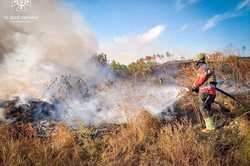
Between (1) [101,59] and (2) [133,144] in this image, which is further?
(1) [101,59]

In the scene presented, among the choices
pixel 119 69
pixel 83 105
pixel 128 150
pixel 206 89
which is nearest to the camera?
pixel 128 150

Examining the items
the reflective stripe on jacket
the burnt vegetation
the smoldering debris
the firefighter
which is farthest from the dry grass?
the smoldering debris

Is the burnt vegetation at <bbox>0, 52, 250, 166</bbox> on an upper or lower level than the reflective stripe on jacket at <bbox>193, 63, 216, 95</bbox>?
lower

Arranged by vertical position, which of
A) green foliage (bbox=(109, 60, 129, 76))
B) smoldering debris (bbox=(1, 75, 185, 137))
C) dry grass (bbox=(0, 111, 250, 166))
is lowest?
dry grass (bbox=(0, 111, 250, 166))

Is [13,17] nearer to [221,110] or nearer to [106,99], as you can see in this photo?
[106,99]

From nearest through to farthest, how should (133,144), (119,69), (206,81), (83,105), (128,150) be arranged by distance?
(128,150)
(133,144)
(206,81)
(83,105)
(119,69)

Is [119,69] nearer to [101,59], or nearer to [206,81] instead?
[101,59]

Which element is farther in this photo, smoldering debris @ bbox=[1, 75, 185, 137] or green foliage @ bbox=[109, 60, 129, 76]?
green foliage @ bbox=[109, 60, 129, 76]

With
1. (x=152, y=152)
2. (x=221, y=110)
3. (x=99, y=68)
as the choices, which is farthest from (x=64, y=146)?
(x=99, y=68)

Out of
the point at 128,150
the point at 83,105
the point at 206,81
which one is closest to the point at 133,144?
the point at 128,150

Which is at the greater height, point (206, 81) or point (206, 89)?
point (206, 81)

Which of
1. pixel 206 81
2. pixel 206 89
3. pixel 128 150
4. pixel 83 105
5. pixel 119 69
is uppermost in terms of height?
pixel 119 69

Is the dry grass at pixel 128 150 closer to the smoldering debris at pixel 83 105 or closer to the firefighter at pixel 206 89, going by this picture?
the firefighter at pixel 206 89

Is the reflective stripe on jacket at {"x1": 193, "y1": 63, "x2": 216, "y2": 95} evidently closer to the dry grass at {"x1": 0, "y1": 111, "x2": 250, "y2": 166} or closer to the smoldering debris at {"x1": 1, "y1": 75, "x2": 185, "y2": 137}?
the dry grass at {"x1": 0, "y1": 111, "x2": 250, "y2": 166}
